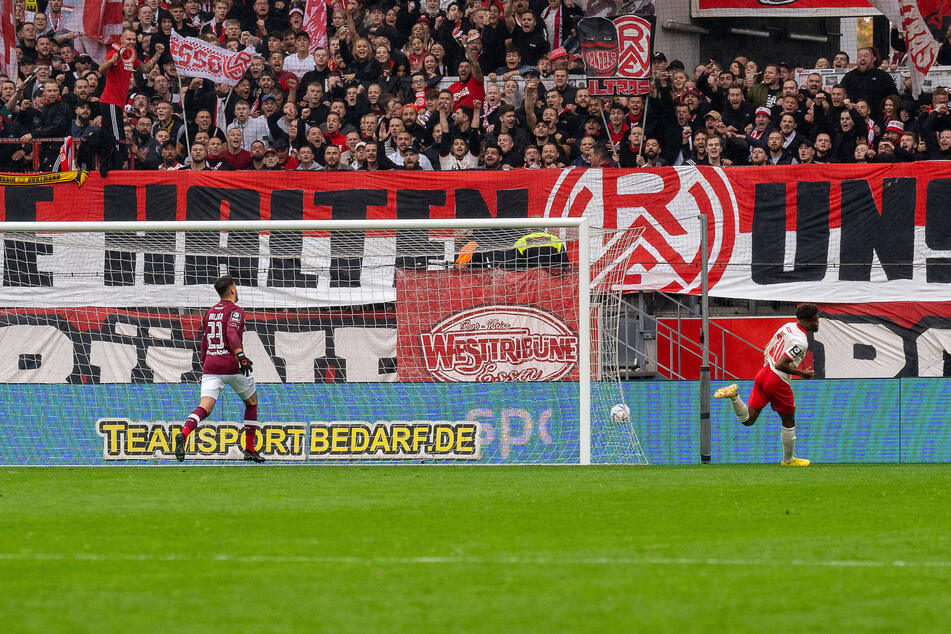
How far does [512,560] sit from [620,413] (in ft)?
27.3

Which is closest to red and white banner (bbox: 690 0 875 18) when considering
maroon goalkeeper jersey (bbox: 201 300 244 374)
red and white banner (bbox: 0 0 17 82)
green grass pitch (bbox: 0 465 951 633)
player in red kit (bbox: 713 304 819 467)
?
player in red kit (bbox: 713 304 819 467)

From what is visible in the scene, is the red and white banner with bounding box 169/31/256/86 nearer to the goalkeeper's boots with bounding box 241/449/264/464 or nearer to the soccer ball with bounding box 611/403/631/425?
the goalkeeper's boots with bounding box 241/449/264/464

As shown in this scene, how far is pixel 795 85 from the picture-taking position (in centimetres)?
1830

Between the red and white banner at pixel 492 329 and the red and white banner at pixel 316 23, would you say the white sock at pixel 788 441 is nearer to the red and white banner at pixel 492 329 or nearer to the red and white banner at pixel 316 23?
the red and white banner at pixel 492 329

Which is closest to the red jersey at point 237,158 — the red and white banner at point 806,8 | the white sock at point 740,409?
the white sock at point 740,409

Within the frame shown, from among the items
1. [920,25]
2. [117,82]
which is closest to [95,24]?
[117,82]

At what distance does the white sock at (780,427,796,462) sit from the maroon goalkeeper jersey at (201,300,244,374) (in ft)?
18.8

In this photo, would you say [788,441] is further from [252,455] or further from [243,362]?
[243,362]

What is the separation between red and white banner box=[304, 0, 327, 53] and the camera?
21.0 m

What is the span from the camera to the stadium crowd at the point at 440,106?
59.8 feet

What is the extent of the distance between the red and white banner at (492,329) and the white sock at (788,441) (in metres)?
2.50

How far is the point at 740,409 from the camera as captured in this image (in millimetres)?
13945

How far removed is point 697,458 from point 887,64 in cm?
967

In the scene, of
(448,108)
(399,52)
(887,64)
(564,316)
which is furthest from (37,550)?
(887,64)
